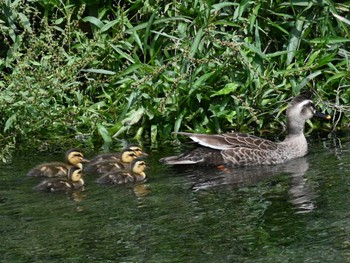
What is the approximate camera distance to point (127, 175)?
35.1 ft

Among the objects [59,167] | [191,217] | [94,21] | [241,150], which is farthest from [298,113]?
[191,217]

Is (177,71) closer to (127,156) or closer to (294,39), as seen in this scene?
(294,39)

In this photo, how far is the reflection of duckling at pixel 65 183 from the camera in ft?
33.9

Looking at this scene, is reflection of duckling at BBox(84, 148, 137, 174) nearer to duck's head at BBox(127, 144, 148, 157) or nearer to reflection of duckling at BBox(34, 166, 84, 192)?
duck's head at BBox(127, 144, 148, 157)

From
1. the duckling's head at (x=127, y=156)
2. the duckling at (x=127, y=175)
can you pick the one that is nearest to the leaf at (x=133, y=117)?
the duckling's head at (x=127, y=156)

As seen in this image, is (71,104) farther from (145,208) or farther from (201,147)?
(145,208)

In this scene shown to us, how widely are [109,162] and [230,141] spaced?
1.21m

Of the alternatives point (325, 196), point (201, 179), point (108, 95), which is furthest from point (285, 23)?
point (325, 196)

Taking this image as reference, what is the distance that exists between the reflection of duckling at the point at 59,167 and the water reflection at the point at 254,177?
97 centimetres

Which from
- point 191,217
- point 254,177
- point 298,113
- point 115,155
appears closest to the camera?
point 191,217

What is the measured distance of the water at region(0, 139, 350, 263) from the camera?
8.17 m

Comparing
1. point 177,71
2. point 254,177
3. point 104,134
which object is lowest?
point 254,177

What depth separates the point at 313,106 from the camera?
1205cm

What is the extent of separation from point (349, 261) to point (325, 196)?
1.90 m
